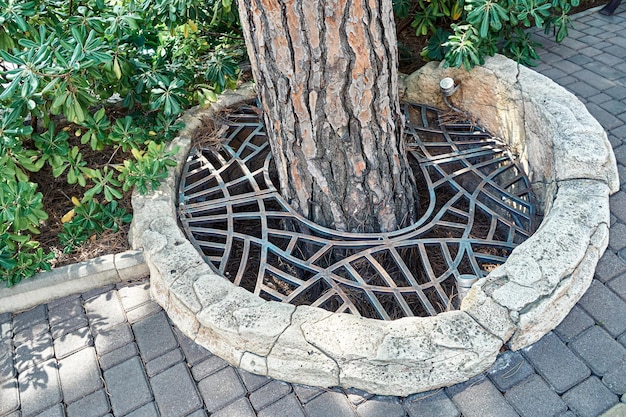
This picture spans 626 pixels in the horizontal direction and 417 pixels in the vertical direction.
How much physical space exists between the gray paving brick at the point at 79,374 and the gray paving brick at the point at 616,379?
6.50 ft

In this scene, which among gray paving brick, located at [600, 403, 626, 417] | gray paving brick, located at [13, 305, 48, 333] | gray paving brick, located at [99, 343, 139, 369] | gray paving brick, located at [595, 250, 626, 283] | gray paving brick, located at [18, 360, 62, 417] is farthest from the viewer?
gray paving brick, located at [13, 305, 48, 333]

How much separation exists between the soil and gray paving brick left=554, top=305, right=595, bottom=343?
6.83ft

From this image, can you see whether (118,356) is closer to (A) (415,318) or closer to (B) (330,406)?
(B) (330,406)

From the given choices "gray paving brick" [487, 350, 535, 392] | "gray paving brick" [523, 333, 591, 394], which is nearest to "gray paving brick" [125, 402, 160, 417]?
"gray paving brick" [487, 350, 535, 392]

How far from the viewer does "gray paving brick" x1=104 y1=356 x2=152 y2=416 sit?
2.01 m

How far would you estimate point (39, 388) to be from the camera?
211cm

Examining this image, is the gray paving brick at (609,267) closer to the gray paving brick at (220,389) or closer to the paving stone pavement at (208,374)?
the paving stone pavement at (208,374)

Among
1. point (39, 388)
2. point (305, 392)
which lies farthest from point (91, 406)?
point (305, 392)

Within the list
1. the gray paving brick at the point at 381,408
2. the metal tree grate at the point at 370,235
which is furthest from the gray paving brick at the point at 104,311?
the gray paving brick at the point at 381,408

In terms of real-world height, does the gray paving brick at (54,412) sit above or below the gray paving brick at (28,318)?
below

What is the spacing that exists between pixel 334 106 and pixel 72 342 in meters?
1.57

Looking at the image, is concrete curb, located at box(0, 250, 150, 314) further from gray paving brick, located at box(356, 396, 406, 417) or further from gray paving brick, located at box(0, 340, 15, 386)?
gray paving brick, located at box(356, 396, 406, 417)

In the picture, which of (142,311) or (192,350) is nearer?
(192,350)

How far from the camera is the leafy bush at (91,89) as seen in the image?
233 cm
